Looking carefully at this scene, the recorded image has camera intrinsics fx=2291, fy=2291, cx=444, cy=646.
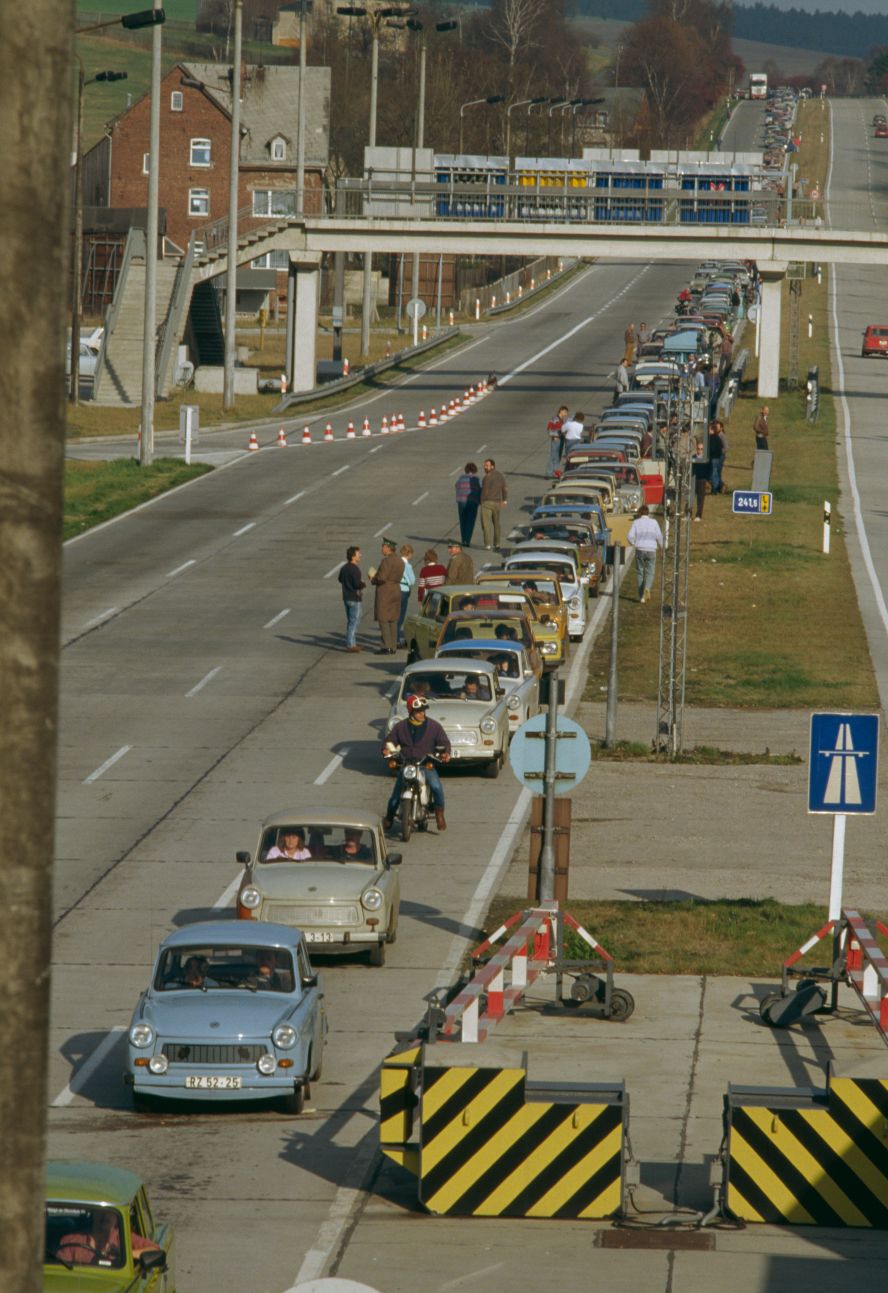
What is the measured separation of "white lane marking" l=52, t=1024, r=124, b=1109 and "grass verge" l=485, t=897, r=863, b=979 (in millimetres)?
4394

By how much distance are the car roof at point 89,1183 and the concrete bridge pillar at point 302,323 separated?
65.1 m

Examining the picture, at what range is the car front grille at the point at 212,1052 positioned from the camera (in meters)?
16.1

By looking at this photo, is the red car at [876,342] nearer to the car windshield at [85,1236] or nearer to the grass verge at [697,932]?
the grass verge at [697,932]

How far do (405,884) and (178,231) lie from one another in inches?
3691

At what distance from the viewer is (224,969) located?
17.0 meters

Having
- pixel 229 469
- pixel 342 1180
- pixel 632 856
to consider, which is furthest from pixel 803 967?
pixel 229 469

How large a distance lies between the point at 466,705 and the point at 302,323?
48.5 meters

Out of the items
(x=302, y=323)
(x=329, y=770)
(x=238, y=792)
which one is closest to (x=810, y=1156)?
(x=238, y=792)

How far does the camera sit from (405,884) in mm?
23641

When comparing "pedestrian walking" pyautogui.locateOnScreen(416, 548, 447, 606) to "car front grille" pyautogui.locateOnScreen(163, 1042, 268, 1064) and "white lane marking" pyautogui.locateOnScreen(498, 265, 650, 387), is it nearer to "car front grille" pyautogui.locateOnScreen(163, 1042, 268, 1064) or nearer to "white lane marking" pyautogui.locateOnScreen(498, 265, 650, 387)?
"car front grille" pyautogui.locateOnScreen(163, 1042, 268, 1064)

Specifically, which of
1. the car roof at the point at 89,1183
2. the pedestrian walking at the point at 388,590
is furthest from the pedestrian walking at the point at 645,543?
the car roof at the point at 89,1183

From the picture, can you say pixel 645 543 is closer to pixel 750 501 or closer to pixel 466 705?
pixel 750 501

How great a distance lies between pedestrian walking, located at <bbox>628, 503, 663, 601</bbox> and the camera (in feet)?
134

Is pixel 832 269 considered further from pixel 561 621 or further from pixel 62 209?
pixel 62 209
